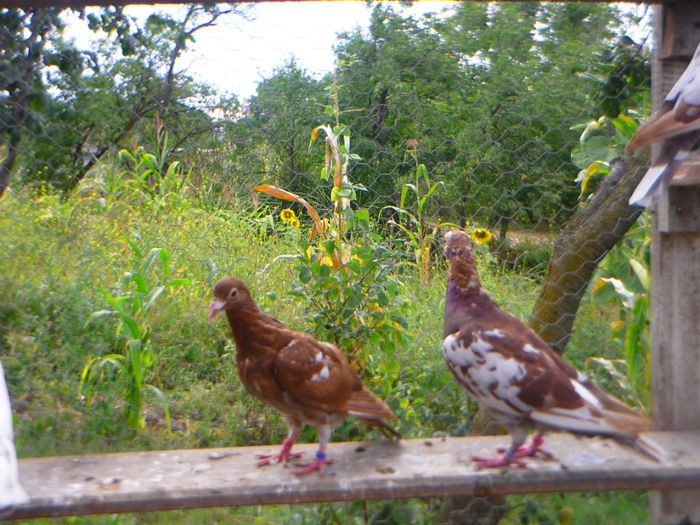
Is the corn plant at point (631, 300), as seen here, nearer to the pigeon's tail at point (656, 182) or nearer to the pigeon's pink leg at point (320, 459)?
the pigeon's tail at point (656, 182)

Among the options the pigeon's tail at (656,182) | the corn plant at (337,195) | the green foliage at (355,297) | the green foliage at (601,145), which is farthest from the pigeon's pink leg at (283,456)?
the green foliage at (601,145)

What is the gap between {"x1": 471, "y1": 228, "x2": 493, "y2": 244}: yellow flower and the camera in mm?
2090

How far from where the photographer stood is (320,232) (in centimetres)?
203

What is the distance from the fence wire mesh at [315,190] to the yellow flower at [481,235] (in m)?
0.02

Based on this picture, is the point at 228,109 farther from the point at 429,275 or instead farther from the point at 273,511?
the point at 273,511

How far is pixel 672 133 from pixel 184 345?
1666 mm

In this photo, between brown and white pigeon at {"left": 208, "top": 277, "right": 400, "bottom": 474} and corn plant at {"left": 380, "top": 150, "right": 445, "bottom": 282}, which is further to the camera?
corn plant at {"left": 380, "top": 150, "right": 445, "bottom": 282}

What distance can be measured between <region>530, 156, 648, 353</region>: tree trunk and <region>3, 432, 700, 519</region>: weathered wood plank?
0.46 m

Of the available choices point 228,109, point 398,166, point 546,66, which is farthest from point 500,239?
point 228,109

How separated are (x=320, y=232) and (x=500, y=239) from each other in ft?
2.21

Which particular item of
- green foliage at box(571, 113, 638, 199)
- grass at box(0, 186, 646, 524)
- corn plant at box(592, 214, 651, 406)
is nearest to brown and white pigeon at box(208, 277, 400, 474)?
grass at box(0, 186, 646, 524)

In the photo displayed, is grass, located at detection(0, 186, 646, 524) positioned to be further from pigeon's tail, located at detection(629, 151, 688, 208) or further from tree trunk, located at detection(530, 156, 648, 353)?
pigeon's tail, located at detection(629, 151, 688, 208)

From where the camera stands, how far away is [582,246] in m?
1.90

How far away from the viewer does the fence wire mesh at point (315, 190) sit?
1883mm
